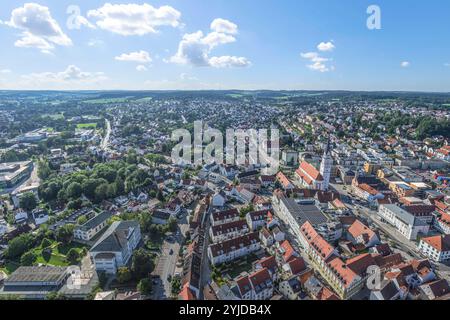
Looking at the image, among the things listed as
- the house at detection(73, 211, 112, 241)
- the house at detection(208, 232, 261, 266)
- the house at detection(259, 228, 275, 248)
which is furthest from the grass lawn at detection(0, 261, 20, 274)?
the house at detection(259, 228, 275, 248)

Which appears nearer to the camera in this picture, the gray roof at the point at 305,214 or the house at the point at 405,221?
the house at the point at 405,221

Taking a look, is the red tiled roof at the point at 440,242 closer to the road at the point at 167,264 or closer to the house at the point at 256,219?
the house at the point at 256,219

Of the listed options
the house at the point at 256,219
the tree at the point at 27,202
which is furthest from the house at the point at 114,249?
the tree at the point at 27,202

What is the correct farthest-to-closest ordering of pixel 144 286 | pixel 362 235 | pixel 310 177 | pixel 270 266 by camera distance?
1. pixel 310 177
2. pixel 362 235
3. pixel 270 266
4. pixel 144 286

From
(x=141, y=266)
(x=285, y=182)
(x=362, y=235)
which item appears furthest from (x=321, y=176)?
(x=141, y=266)

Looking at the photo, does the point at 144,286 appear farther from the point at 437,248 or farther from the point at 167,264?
the point at 437,248

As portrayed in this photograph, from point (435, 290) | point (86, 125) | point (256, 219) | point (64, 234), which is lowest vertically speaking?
point (435, 290)
